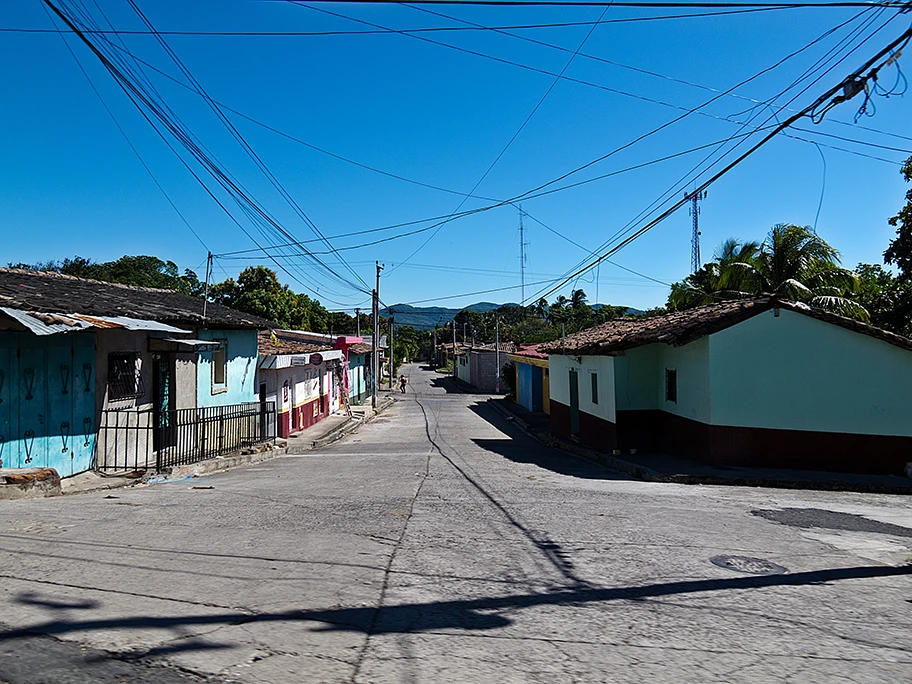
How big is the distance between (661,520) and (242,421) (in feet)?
39.6

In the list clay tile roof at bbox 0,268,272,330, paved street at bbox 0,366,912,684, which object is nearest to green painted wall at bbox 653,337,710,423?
paved street at bbox 0,366,912,684

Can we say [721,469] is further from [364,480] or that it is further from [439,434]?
[439,434]

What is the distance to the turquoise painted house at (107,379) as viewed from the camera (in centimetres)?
1015

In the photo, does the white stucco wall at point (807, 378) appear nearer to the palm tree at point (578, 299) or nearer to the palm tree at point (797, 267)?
the palm tree at point (797, 267)

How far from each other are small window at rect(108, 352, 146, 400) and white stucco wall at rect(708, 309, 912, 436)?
37.8 ft

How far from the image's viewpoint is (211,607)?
4.68m

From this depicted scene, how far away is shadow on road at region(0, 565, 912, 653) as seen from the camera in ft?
14.0

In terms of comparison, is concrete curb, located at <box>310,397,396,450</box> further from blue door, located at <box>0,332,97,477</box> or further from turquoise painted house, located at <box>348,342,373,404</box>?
blue door, located at <box>0,332,97,477</box>

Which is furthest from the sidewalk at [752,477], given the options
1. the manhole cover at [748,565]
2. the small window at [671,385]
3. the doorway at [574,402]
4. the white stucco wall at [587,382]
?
the manhole cover at [748,565]

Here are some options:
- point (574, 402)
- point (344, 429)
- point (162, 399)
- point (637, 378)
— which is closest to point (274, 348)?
point (344, 429)

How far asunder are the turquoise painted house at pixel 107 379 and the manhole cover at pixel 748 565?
8.47 meters

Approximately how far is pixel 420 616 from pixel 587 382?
16407 millimetres

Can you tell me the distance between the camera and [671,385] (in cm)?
1680

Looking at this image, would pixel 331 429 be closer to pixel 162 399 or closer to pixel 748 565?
pixel 162 399
